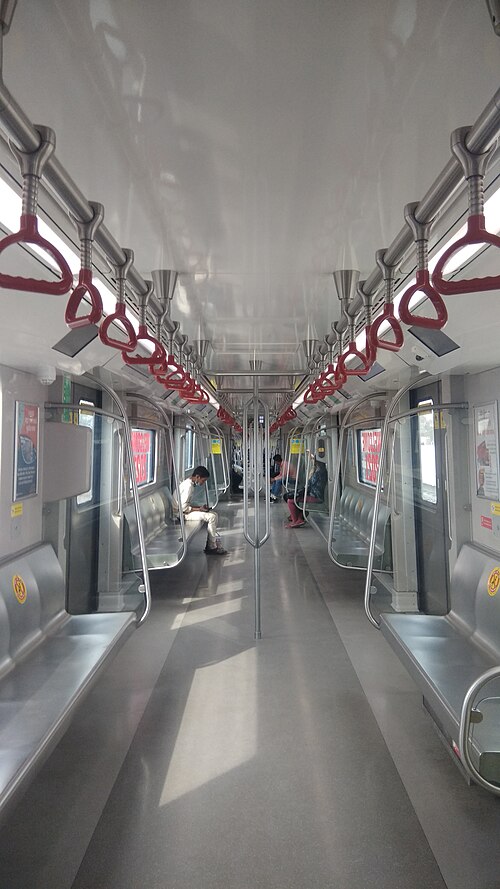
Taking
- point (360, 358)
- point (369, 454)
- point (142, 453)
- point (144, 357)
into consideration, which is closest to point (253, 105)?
point (144, 357)

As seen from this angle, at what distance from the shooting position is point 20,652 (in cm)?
280

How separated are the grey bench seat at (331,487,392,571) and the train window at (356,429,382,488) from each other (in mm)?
200

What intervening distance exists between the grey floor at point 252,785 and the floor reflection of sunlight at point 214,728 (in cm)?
1

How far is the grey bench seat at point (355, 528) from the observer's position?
466 cm

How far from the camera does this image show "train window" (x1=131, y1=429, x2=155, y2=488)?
5867 millimetres

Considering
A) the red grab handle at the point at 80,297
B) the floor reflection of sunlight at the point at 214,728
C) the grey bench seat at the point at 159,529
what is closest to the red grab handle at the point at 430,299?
the red grab handle at the point at 80,297

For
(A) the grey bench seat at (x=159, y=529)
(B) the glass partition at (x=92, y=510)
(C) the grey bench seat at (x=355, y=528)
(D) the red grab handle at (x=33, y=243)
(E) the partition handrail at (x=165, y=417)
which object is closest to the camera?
(D) the red grab handle at (x=33, y=243)

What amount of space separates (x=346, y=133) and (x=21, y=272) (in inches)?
62.0

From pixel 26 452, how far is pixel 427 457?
10.1 ft

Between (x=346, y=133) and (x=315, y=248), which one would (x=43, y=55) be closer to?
(x=346, y=133)

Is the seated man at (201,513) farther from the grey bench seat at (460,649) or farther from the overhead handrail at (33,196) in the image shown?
the overhead handrail at (33,196)

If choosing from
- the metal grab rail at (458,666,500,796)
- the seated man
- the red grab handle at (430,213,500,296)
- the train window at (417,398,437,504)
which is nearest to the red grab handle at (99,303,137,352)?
the red grab handle at (430,213,500,296)

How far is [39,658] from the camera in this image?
2.82 meters

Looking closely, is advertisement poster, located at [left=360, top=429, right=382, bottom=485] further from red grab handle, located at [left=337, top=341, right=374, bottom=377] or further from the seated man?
the seated man
